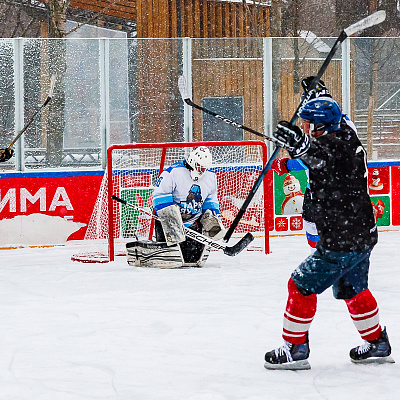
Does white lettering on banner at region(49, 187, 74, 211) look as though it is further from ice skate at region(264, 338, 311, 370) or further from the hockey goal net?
ice skate at region(264, 338, 311, 370)

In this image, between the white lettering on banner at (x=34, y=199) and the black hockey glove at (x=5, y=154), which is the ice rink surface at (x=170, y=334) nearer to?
the black hockey glove at (x=5, y=154)

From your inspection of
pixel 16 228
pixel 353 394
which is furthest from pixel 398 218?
pixel 353 394

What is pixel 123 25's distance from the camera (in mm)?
14016

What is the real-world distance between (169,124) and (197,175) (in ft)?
6.29

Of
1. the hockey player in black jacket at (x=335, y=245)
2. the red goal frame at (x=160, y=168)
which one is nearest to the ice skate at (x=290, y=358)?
the hockey player in black jacket at (x=335, y=245)

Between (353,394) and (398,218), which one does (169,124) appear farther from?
(353,394)

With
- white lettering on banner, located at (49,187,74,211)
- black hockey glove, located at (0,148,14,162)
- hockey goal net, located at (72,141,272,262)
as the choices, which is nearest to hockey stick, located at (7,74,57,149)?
black hockey glove, located at (0,148,14,162)

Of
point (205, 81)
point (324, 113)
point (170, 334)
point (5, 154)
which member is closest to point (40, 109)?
point (5, 154)

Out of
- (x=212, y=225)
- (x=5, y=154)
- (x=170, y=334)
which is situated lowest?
(x=170, y=334)

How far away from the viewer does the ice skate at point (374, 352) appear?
3.46m

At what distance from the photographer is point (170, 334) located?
Result: 4188 millimetres

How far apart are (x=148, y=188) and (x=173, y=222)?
1754 millimetres

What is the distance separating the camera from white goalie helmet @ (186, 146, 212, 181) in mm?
A: 6621

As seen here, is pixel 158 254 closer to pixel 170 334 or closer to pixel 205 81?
pixel 170 334
